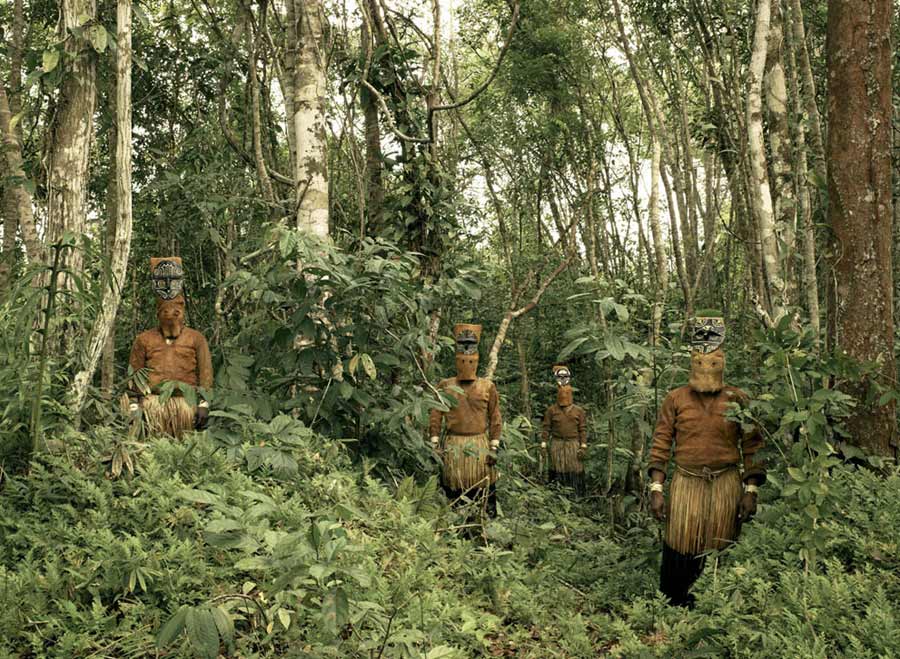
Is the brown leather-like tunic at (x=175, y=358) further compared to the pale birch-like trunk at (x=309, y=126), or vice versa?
the pale birch-like trunk at (x=309, y=126)

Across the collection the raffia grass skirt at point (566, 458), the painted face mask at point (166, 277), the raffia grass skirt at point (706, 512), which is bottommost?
the raffia grass skirt at point (566, 458)

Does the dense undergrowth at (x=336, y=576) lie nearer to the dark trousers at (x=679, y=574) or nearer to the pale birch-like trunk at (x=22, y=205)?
the dark trousers at (x=679, y=574)

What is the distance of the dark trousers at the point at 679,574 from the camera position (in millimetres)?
4367

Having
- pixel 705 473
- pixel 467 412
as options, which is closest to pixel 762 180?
pixel 705 473

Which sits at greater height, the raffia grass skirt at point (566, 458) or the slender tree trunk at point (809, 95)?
the slender tree trunk at point (809, 95)

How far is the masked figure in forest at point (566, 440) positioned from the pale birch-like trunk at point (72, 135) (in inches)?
254

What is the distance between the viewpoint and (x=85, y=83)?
185 inches

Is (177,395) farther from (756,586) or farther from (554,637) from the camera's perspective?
(756,586)

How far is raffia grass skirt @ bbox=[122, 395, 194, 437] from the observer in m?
5.04

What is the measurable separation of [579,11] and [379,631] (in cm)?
1121

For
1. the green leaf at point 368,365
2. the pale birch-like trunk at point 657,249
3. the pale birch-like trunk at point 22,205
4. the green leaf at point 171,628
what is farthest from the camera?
the pale birch-like trunk at point 657,249

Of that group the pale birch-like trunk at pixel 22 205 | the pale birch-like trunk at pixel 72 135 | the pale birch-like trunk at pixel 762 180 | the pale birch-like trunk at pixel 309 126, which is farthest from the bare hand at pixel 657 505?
the pale birch-like trunk at pixel 22 205

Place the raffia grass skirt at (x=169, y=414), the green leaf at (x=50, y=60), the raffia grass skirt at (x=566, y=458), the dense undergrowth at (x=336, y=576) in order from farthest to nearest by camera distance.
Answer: the raffia grass skirt at (x=566, y=458), the raffia grass skirt at (x=169, y=414), the green leaf at (x=50, y=60), the dense undergrowth at (x=336, y=576)

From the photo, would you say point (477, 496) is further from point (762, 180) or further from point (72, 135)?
point (72, 135)
